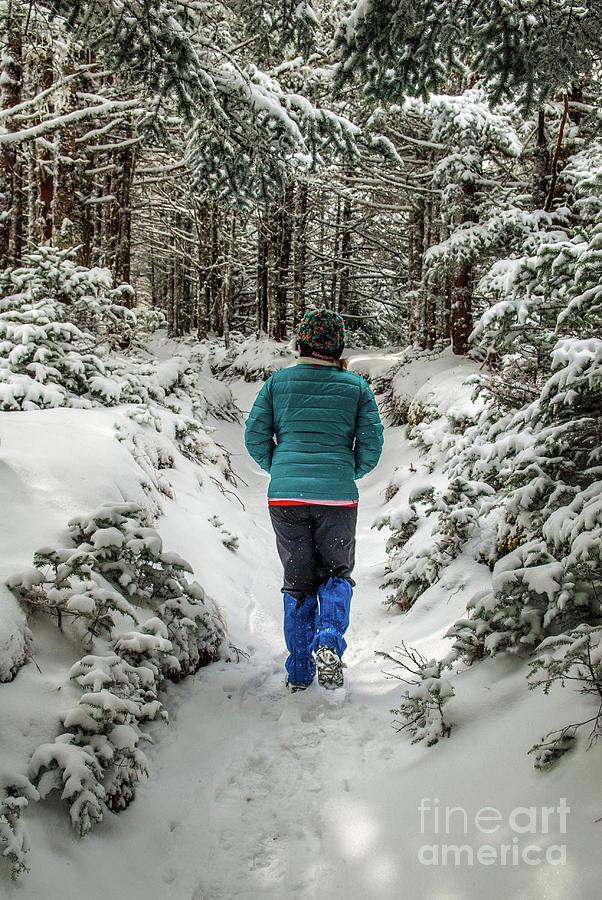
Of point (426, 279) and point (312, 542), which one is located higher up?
point (426, 279)

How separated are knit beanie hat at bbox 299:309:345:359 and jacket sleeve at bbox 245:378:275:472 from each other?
1.36 feet

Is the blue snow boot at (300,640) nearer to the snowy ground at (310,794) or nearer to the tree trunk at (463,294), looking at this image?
the snowy ground at (310,794)

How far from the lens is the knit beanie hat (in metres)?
3.77

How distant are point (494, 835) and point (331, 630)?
5.78ft

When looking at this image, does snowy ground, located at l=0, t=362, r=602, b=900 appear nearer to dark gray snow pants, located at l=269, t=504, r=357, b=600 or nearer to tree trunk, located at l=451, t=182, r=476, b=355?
dark gray snow pants, located at l=269, t=504, r=357, b=600

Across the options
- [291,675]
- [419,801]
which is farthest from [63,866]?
[291,675]

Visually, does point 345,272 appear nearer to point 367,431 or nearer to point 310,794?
point 367,431

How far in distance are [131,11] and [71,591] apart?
3.97 meters

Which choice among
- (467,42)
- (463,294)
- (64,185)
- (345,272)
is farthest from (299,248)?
(467,42)

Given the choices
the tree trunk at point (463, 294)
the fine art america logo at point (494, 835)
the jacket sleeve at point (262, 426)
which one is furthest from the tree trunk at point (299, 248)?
the fine art america logo at point (494, 835)

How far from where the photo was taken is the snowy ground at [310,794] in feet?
6.27

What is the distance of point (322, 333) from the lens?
12.4ft

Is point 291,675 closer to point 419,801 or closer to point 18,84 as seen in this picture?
point 419,801

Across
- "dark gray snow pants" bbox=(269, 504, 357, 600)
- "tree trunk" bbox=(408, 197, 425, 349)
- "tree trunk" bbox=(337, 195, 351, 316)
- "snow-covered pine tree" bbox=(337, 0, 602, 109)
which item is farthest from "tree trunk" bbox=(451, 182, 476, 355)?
"tree trunk" bbox=(337, 195, 351, 316)
